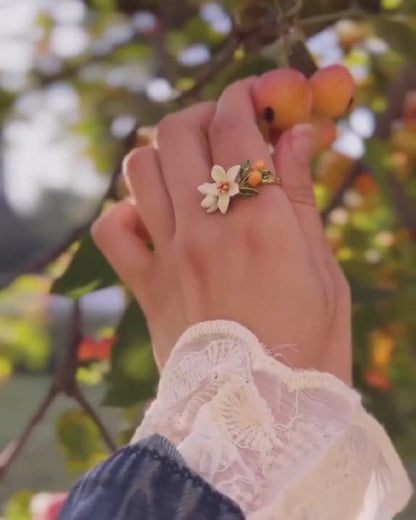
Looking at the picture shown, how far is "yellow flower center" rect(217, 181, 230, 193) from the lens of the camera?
46 centimetres

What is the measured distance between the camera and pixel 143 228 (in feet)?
1.72

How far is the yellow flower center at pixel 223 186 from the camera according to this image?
1.49 ft

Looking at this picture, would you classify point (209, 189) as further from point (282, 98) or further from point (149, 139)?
point (149, 139)

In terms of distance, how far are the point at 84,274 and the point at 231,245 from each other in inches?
7.8

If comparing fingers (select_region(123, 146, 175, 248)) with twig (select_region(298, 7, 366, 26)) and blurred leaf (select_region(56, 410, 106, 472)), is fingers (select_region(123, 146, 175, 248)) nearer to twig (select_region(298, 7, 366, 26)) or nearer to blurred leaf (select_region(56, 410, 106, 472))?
twig (select_region(298, 7, 366, 26))

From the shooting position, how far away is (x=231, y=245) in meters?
0.45

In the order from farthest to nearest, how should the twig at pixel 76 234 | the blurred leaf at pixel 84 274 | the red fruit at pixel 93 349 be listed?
the red fruit at pixel 93 349 < the twig at pixel 76 234 < the blurred leaf at pixel 84 274

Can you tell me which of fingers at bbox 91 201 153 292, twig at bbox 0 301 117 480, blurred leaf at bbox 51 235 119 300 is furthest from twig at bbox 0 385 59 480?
fingers at bbox 91 201 153 292

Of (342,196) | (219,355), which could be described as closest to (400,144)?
(342,196)

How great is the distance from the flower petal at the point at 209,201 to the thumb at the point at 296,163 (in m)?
0.04

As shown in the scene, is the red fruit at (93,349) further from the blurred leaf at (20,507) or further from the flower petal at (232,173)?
the flower petal at (232,173)

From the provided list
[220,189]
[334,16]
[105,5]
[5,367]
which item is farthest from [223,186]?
[5,367]

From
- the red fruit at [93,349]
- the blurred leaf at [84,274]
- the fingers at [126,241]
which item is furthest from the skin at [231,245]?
the red fruit at [93,349]

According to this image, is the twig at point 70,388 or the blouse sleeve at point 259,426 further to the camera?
the twig at point 70,388
